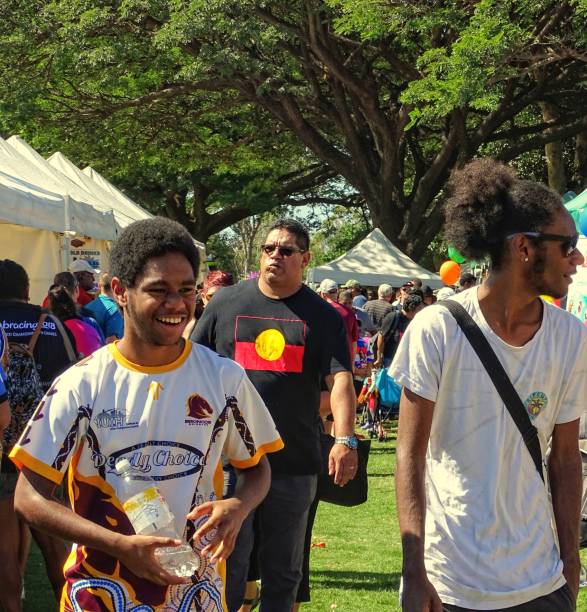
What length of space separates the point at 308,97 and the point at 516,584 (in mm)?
22001

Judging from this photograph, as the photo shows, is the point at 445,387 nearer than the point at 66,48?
Yes

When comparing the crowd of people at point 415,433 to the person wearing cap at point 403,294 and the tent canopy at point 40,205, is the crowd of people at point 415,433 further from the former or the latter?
the person wearing cap at point 403,294

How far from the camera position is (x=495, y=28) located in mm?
16281

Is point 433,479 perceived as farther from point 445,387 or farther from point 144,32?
point 144,32

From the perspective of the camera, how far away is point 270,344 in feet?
16.7

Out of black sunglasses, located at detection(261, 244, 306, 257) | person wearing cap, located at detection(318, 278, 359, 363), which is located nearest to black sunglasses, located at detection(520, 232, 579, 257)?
black sunglasses, located at detection(261, 244, 306, 257)

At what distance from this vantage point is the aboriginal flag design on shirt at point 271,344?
5.06 m

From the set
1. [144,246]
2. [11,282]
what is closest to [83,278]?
[11,282]

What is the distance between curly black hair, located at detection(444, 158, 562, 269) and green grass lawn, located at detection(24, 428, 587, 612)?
3.78 metres

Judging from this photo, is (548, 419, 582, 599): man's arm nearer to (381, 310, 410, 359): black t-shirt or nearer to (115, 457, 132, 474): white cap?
(115, 457, 132, 474): white cap

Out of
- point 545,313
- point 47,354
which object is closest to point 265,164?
point 47,354

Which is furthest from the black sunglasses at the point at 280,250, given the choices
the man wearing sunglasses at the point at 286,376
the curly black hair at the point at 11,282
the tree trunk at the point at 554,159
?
the tree trunk at the point at 554,159

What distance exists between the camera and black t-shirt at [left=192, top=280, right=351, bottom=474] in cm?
499

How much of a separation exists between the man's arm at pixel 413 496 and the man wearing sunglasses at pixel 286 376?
1.98 m
